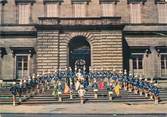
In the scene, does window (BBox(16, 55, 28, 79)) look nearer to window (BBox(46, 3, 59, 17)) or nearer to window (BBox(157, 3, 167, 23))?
window (BBox(46, 3, 59, 17))

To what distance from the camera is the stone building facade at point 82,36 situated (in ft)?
123

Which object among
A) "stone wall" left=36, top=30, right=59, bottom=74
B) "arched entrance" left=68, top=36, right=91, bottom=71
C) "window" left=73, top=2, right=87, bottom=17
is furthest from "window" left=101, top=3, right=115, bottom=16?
"stone wall" left=36, top=30, right=59, bottom=74

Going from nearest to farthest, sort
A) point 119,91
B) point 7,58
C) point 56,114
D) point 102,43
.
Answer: point 56,114 < point 119,91 < point 102,43 < point 7,58

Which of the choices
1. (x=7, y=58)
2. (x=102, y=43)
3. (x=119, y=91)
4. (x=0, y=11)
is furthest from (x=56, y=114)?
(x=0, y=11)

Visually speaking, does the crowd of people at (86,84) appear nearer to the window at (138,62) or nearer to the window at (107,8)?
the window at (138,62)

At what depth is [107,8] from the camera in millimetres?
41781

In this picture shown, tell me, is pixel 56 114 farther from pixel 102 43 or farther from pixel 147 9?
pixel 147 9

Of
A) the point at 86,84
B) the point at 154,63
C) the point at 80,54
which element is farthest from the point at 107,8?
the point at 86,84

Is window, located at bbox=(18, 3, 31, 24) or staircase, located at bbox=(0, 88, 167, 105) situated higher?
window, located at bbox=(18, 3, 31, 24)

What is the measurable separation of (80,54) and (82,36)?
221 cm

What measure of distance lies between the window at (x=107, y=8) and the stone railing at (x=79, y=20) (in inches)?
168

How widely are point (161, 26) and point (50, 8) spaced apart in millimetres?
11685

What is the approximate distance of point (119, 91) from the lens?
30.5 metres

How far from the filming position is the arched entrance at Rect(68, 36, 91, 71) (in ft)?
128
